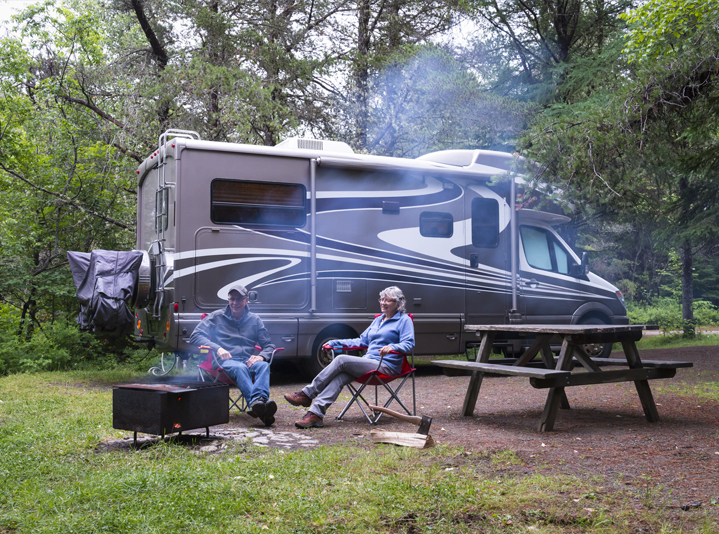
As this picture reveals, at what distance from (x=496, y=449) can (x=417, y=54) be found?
10186 mm

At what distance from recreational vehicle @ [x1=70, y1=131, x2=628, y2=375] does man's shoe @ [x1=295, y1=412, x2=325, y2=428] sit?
→ 2486 millimetres

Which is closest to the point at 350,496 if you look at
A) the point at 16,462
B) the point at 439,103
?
the point at 16,462

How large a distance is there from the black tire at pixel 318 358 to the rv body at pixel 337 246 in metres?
0.02

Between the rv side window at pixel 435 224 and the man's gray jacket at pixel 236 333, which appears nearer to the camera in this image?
the man's gray jacket at pixel 236 333

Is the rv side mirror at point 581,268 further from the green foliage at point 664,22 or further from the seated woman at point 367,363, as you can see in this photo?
the seated woman at point 367,363

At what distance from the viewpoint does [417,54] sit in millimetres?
12891

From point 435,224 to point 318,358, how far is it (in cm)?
233

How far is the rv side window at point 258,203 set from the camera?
7418 millimetres

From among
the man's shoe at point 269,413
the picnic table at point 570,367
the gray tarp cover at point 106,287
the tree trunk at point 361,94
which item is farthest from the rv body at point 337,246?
the tree trunk at point 361,94

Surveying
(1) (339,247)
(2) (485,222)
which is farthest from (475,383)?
(2) (485,222)

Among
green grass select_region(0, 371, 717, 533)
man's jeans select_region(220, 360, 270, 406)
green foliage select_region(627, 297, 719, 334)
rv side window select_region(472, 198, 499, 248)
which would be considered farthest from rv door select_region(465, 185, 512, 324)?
green foliage select_region(627, 297, 719, 334)

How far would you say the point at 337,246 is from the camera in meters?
8.04

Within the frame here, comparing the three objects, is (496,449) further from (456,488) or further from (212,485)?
(212,485)

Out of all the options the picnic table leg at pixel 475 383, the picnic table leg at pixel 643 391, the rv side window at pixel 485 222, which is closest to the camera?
the picnic table leg at pixel 643 391
